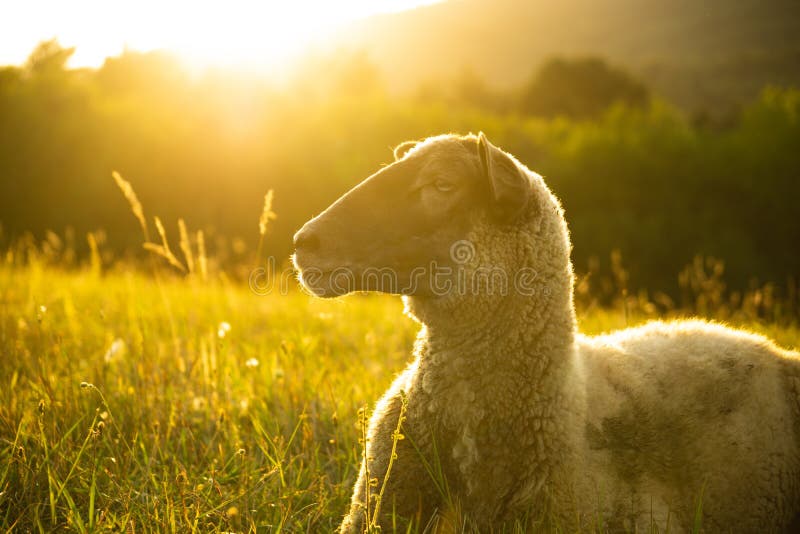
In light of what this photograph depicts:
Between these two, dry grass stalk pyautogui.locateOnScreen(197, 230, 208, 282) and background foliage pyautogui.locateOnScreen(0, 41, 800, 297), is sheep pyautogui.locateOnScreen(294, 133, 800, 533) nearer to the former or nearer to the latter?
dry grass stalk pyautogui.locateOnScreen(197, 230, 208, 282)

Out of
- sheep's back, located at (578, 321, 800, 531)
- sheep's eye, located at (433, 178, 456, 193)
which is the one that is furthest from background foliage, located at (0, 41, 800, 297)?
sheep's eye, located at (433, 178, 456, 193)

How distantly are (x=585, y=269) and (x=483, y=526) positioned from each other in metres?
18.7

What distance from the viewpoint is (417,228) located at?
9.57ft

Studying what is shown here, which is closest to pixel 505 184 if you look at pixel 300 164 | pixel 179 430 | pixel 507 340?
pixel 507 340

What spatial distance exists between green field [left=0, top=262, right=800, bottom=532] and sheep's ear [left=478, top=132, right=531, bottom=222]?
2.81 ft

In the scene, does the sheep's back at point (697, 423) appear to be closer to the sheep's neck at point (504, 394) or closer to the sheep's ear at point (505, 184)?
the sheep's neck at point (504, 394)

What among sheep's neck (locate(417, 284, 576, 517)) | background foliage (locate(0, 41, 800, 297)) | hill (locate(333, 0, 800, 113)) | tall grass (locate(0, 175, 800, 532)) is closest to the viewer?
sheep's neck (locate(417, 284, 576, 517))

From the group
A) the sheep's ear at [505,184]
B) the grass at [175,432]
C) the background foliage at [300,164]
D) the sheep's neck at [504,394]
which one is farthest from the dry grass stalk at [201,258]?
the background foliage at [300,164]

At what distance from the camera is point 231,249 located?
1833cm

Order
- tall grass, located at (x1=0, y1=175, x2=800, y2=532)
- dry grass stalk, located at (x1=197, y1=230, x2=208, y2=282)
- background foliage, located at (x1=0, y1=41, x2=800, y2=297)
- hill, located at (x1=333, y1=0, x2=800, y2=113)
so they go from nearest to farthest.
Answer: tall grass, located at (x1=0, y1=175, x2=800, y2=532) → dry grass stalk, located at (x1=197, y1=230, x2=208, y2=282) → background foliage, located at (x1=0, y1=41, x2=800, y2=297) → hill, located at (x1=333, y1=0, x2=800, y2=113)

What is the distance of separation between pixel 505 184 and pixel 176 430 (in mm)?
2358

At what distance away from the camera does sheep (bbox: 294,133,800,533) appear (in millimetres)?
2754

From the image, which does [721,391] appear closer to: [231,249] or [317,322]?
[317,322]

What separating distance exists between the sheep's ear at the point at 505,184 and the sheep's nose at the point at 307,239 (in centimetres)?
79
